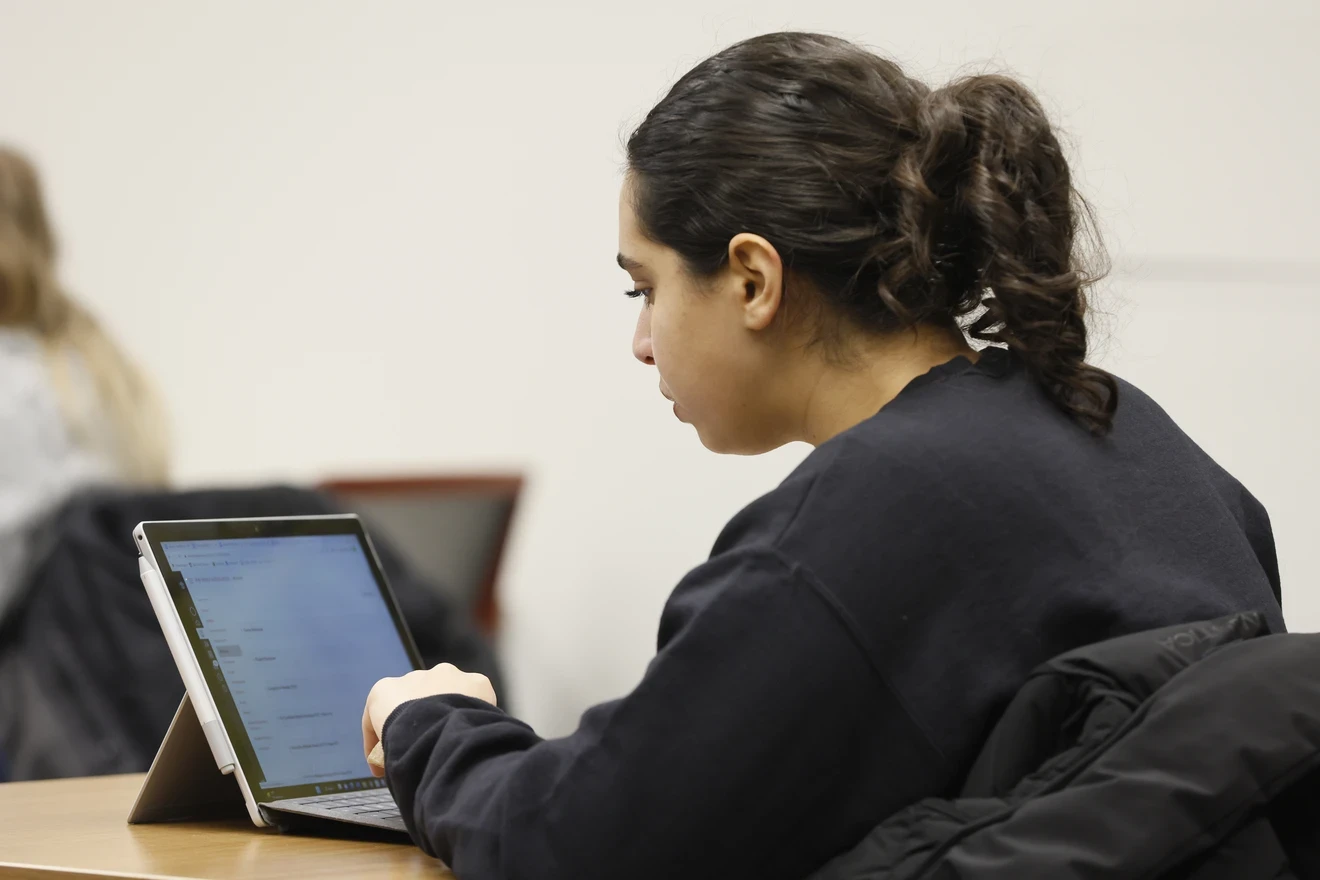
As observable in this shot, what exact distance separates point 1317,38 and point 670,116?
1.55 m

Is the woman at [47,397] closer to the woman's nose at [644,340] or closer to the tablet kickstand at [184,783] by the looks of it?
the tablet kickstand at [184,783]

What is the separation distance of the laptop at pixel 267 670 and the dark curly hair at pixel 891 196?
0.41m

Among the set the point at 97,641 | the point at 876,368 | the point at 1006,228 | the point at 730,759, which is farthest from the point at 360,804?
the point at 97,641

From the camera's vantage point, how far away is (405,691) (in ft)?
3.07

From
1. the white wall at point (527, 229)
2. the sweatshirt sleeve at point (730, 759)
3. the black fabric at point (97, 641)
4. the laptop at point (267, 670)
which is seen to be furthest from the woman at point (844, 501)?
the white wall at point (527, 229)

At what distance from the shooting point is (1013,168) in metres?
0.98

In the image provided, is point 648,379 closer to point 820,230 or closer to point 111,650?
point 111,650

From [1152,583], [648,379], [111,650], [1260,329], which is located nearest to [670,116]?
[1152,583]

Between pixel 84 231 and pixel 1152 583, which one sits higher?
pixel 84 231

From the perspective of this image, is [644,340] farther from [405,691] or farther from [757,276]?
[405,691]

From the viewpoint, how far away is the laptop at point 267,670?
38.9 inches

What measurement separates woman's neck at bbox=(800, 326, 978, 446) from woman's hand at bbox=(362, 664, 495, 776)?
0.30 m

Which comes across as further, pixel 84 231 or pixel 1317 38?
pixel 84 231

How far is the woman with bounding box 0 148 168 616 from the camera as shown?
238 centimetres
